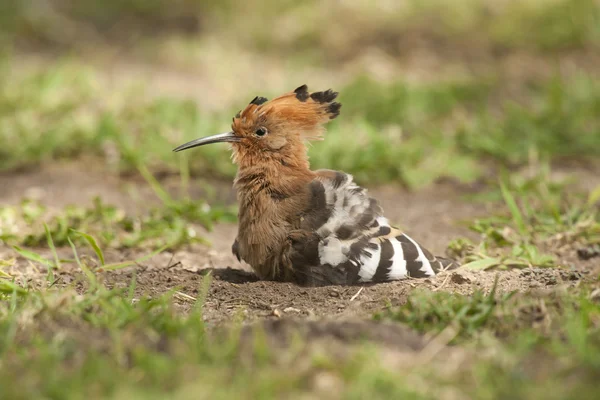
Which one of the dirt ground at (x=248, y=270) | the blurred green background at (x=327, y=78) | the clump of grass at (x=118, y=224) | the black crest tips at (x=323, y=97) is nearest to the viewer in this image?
the dirt ground at (x=248, y=270)

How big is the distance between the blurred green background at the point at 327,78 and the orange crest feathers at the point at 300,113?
1.63 meters

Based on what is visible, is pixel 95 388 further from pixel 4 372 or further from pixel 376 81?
pixel 376 81

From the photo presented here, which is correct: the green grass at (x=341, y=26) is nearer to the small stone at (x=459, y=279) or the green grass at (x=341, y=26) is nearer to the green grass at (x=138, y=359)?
the small stone at (x=459, y=279)

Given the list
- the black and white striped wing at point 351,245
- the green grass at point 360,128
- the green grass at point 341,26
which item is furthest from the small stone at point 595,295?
the green grass at point 341,26

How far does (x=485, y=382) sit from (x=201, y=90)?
585 centimetres

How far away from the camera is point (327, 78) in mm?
8109

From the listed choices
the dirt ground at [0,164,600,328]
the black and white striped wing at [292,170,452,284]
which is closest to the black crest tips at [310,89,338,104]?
the black and white striped wing at [292,170,452,284]

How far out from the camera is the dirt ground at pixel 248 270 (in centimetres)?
329

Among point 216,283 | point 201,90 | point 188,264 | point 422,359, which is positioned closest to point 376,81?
point 201,90

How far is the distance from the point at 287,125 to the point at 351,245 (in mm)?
718

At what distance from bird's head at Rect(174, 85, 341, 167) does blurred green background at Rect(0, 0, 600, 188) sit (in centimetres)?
162

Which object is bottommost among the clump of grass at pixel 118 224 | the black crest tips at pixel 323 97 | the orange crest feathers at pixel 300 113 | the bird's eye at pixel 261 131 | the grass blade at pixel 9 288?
the grass blade at pixel 9 288

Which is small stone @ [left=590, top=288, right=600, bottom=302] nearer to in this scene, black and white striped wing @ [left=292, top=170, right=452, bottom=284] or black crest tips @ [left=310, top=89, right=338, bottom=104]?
black and white striped wing @ [left=292, top=170, right=452, bottom=284]

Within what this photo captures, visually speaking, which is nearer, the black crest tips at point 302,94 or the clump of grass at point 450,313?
the clump of grass at point 450,313
